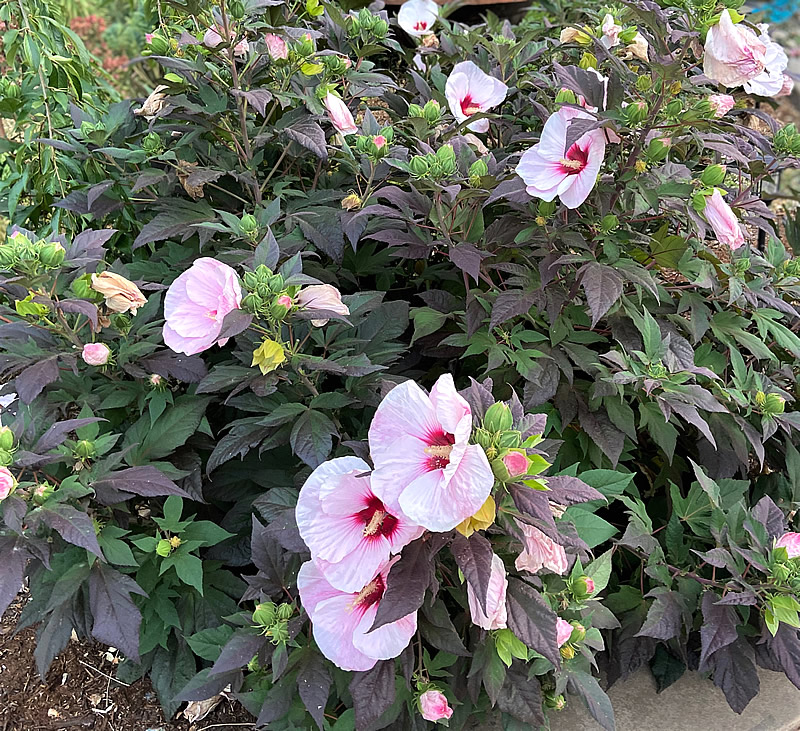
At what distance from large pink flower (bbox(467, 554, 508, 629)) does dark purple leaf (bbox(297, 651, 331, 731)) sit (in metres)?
0.31

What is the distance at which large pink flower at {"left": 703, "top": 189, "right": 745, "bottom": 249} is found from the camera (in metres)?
1.33

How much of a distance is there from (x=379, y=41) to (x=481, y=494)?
4.64 ft

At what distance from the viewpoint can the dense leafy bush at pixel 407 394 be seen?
1.04 metres

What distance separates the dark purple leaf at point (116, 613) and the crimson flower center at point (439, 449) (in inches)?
23.7

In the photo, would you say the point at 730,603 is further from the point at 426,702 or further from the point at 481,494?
the point at 481,494

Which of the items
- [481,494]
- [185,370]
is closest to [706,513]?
[481,494]

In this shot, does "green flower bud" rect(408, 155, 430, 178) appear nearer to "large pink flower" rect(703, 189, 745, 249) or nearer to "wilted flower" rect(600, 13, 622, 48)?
"large pink flower" rect(703, 189, 745, 249)

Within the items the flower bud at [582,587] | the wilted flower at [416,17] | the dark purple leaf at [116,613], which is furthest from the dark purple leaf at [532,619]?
the wilted flower at [416,17]

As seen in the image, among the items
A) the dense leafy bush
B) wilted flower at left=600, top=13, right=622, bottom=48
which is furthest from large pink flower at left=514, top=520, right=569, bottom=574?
wilted flower at left=600, top=13, right=622, bottom=48

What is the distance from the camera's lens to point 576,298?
164 cm

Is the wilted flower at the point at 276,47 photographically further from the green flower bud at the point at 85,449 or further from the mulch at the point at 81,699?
the mulch at the point at 81,699

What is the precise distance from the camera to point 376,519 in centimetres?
96

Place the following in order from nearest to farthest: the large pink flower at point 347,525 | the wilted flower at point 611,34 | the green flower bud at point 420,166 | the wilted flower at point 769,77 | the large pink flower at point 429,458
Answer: the large pink flower at point 429,458
the large pink flower at point 347,525
the green flower bud at point 420,166
the wilted flower at point 769,77
the wilted flower at point 611,34

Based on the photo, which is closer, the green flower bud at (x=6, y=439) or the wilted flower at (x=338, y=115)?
the green flower bud at (x=6, y=439)
